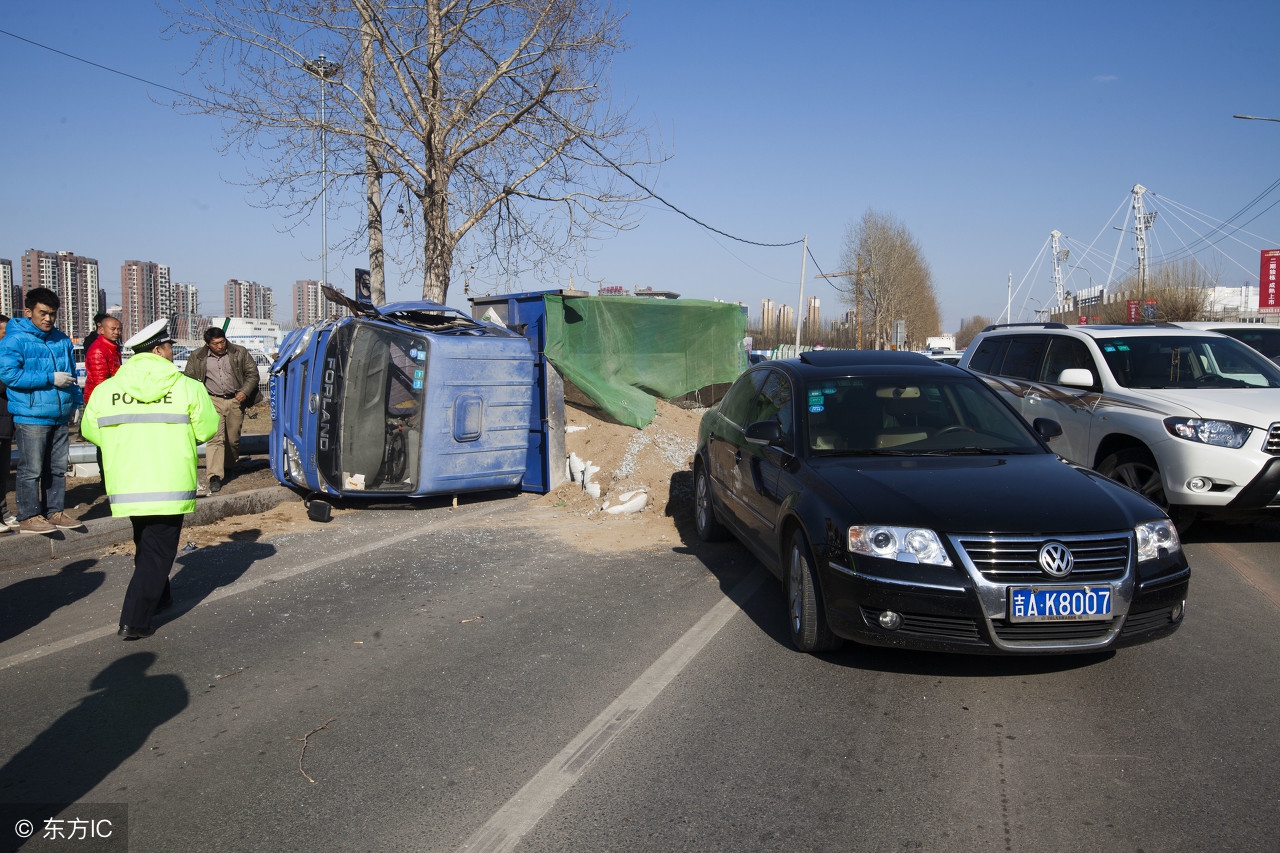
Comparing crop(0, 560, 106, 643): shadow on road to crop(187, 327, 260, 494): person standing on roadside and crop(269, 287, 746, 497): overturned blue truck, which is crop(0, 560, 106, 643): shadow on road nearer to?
crop(269, 287, 746, 497): overturned blue truck

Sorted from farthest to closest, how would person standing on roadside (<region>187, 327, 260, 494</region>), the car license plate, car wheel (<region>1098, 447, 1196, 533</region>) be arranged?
1. person standing on roadside (<region>187, 327, 260, 494</region>)
2. car wheel (<region>1098, 447, 1196, 533</region>)
3. the car license plate

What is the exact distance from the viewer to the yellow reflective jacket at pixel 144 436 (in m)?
4.90

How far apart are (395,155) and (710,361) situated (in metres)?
6.07

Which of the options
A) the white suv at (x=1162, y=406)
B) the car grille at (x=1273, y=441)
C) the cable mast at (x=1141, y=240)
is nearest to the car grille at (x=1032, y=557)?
the white suv at (x=1162, y=406)

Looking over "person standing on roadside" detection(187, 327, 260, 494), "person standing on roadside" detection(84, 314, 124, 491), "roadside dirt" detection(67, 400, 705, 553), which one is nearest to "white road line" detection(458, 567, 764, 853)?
"roadside dirt" detection(67, 400, 705, 553)

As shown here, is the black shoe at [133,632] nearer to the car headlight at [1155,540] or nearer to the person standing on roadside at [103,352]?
the person standing on roadside at [103,352]

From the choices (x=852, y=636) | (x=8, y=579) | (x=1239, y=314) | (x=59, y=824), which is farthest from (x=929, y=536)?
(x=1239, y=314)

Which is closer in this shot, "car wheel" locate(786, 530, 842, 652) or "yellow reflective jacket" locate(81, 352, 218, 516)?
"car wheel" locate(786, 530, 842, 652)

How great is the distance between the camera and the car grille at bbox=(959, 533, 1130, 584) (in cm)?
374

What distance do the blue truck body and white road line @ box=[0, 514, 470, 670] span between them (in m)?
0.67

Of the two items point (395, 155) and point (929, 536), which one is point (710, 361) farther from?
point (929, 536)

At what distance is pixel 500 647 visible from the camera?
4.76m

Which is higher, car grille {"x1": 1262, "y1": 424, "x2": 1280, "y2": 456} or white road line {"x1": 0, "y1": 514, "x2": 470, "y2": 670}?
car grille {"x1": 1262, "y1": 424, "x2": 1280, "y2": 456}

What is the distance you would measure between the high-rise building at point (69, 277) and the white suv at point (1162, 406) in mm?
47143
